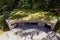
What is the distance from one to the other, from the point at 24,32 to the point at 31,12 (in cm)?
86

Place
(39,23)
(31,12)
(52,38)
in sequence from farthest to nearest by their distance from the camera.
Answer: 1. (31,12)
2. (39,23)
3. (52,38)

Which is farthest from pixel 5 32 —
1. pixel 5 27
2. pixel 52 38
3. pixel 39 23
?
pixel 52 38

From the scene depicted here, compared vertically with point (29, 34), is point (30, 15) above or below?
above

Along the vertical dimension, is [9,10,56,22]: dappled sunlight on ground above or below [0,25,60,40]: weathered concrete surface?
above

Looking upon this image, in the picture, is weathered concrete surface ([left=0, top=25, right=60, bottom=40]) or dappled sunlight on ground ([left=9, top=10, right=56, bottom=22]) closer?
weathered concrete surface ([left=0, top=25, right=60, bottom=40])

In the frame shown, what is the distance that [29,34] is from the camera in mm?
5355

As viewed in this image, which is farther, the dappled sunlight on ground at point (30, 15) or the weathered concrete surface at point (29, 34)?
the dappled sunlight on ground at point (30, 15)

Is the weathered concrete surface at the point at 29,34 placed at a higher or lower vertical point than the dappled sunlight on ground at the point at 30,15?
lower

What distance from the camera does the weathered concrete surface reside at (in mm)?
5215

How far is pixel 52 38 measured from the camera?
17.1 ft

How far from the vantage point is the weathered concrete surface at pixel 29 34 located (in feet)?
17.1

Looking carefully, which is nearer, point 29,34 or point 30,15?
point 29,34

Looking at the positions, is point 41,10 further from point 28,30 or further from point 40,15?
point 28,30

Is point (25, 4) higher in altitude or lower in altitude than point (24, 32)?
higher
